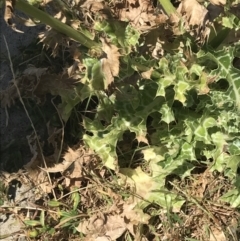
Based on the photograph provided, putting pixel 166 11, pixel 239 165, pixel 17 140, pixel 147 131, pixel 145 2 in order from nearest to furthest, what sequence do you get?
pixel 166 11
pixel 145 2
pixel 239 165
pixel 147 131
pixel 17 140

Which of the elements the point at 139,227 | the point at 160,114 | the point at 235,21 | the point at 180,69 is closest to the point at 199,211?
the point at 139,227

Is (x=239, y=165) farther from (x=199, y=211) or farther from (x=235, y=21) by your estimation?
(x=235, y=21)

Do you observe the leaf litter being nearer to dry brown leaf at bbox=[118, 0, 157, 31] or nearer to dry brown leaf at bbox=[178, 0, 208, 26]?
dry brown leaf at bbox=[118, 0, 157, 31]

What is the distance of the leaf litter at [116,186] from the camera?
6.56 feet

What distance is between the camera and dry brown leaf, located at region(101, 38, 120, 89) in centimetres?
172

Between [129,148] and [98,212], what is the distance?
29cm

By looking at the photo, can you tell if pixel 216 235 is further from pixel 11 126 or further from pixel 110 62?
pixel 11 126

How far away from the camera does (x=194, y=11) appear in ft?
5.58

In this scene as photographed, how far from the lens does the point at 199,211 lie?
2213 millimetres

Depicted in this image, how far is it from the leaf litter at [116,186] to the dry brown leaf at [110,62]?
111 mm

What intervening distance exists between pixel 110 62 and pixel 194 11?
294mm

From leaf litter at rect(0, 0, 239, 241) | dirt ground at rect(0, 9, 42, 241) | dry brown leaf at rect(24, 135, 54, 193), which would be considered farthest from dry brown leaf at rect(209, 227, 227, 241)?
dirt ground at rect(0, 9, 42, 241)

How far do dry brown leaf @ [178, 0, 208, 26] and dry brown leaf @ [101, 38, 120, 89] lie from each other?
0.24m

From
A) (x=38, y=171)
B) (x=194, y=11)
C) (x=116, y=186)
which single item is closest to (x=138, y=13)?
(x=194, y=11)
